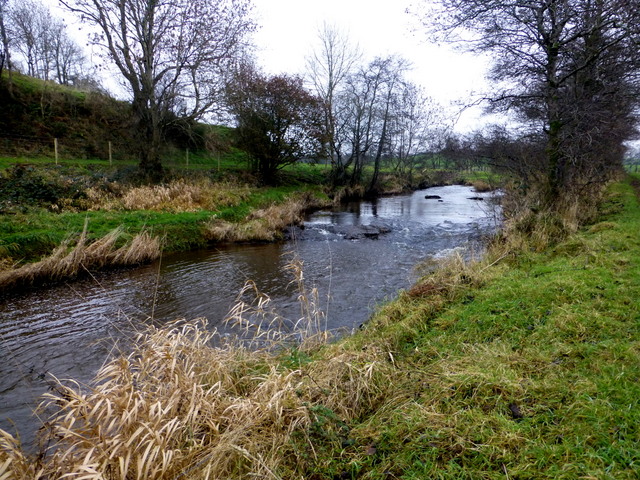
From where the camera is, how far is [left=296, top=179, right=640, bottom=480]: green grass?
Answer: 7.52 ft

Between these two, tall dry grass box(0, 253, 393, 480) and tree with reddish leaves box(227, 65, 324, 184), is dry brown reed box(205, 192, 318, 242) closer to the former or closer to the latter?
tree with reddish leaves box(227, 65, 324, 184)

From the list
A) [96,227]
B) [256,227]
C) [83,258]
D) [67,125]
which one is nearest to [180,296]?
[83,258]

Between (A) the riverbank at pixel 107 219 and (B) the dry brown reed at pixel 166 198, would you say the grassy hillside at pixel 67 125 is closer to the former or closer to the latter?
(A) the riverbank at pixel 107 219

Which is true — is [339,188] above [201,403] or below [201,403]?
above

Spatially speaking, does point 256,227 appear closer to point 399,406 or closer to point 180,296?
point 180,296

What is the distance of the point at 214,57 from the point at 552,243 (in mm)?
15316

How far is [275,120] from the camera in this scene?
22.7 metres

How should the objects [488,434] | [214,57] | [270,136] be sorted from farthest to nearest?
[270,136]
[214,57]
[488,434]

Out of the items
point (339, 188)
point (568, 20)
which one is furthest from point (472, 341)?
point (339, 188)

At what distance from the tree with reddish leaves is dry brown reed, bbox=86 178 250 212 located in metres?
6.97

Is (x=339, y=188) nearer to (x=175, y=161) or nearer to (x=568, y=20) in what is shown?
(x=175, y=161)

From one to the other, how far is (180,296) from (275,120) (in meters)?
17.1

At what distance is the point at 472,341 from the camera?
4094 millimetres

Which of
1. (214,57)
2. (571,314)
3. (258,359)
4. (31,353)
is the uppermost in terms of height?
(214,57)
